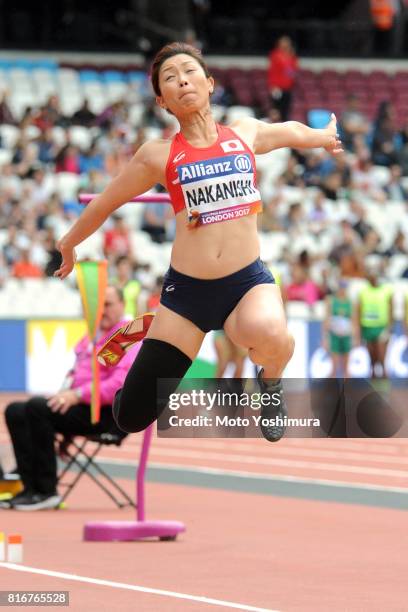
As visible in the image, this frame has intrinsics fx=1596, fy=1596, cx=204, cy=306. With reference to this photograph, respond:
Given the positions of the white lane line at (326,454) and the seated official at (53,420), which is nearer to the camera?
the seated official at (53,420)

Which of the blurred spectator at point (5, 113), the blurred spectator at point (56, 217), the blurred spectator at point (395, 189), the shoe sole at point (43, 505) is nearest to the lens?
the shoe sole at point (43, 505)

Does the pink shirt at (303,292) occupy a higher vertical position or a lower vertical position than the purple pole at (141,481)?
higher

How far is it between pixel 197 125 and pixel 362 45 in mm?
25995

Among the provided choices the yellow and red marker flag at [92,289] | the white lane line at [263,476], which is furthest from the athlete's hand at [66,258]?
the white lane line at [263,476]

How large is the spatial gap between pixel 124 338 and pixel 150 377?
0.50 m

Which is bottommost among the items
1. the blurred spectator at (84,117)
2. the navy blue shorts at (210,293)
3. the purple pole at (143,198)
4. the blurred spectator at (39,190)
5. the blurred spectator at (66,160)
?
the navy blue shorts at (210,293)

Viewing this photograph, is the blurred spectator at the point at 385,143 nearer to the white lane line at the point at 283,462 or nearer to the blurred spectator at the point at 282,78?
the blurred spectator at the point at 282,78

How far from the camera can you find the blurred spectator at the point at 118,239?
19.9 m

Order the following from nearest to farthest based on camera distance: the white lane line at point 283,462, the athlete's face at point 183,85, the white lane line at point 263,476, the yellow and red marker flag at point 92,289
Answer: the athlete's face at point 183,85 → the yellow and red marker flag at point 92,289 → the white lane line at point 263,476 → the white lane line at point 283,462

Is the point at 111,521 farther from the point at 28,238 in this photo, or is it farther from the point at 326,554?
the point at 28,238

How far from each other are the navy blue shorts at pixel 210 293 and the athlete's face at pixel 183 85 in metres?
0.61

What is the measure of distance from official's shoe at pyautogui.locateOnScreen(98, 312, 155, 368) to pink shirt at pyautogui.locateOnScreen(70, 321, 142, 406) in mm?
3268

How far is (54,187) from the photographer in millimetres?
21797

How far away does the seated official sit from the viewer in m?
10.3
